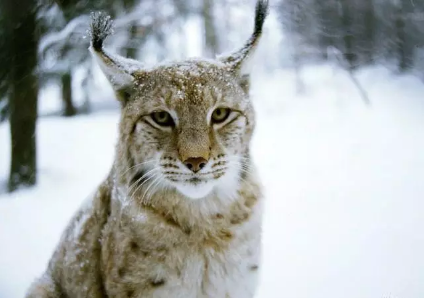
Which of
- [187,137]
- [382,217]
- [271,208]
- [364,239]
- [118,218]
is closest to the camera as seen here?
[187,137]

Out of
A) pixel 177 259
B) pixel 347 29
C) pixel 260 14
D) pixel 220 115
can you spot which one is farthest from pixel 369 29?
pixel 177 259

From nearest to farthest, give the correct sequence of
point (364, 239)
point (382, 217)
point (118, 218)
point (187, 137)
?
point (187, 137) < point (118, 218) < point (364, 239) < point (382, 217)

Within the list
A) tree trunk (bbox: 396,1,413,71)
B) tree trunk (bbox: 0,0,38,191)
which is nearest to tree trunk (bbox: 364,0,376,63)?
tree trunk (bbox: 396,1,413,71)

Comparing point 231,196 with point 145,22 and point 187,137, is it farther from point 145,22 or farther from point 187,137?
point 145,22

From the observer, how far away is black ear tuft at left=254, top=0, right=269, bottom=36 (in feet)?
6.81

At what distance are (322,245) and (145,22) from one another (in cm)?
268

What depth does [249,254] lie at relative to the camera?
2.00m

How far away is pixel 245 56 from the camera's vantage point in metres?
2.03

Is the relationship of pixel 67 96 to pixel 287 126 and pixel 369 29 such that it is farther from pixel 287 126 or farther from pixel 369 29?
pixel 369 29

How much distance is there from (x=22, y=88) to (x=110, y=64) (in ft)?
8.94

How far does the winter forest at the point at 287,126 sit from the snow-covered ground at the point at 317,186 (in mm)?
13

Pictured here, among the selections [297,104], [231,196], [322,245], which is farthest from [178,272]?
[297,104]

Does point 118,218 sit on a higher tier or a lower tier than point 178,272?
higher

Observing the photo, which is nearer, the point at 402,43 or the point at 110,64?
the point at 110,64
